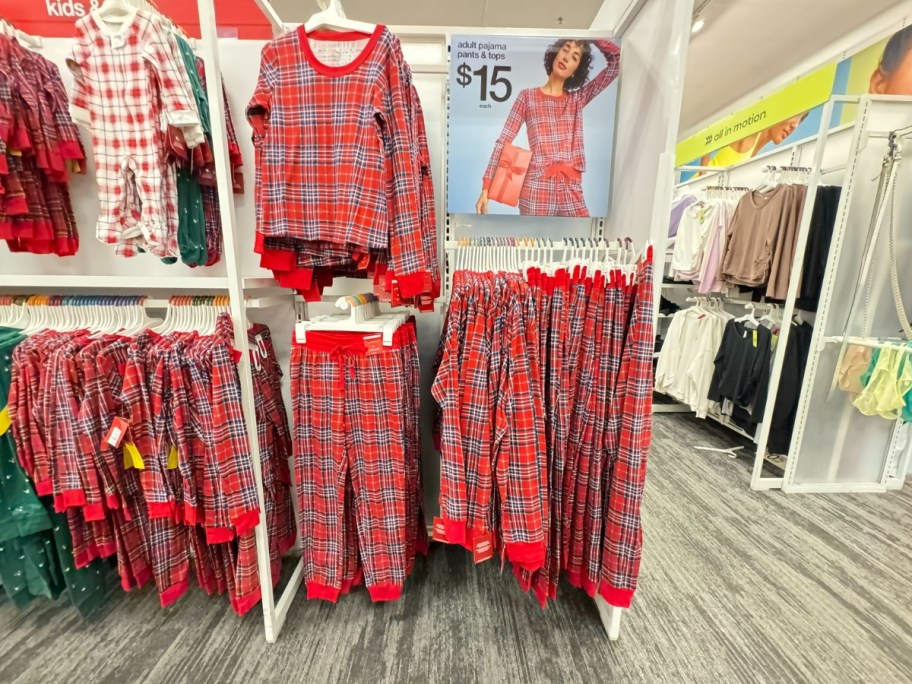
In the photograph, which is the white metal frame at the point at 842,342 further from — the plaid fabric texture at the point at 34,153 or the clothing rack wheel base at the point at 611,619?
the plaid fabric texture at the point at 34,153

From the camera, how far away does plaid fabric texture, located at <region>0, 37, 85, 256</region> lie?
3.82ft

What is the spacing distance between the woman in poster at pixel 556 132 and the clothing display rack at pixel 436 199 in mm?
82

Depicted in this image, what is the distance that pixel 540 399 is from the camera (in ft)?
3.86

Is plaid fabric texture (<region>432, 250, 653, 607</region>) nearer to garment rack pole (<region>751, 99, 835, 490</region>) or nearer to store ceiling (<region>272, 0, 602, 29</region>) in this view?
garment rack pole (<region>751, 99, 835, 490</region>)

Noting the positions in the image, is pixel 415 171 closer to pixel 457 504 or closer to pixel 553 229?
pixel 553 229

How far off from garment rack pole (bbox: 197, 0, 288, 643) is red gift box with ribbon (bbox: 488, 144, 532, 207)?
0.94m

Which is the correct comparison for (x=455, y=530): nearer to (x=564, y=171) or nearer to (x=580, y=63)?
(x=564, y=171)

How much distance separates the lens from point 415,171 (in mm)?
1233

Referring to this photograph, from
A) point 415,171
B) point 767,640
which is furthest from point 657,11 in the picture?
point 767,640

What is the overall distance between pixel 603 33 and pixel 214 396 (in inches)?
75.8

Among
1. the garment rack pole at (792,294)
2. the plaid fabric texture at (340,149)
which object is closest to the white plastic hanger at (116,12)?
the plaid fabric texture at (340,149)

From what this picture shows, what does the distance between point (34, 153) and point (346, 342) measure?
1.18 meters

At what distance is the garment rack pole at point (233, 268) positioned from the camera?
42.2 inches

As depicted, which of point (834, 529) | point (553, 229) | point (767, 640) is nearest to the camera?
point (767, 640)
